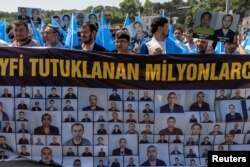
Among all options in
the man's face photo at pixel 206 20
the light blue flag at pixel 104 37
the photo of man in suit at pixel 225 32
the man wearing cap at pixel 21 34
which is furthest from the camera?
the light blue flag at pixel 104 37

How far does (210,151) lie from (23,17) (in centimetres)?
728

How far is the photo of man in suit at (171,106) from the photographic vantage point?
5125mm

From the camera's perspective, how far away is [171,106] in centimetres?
513

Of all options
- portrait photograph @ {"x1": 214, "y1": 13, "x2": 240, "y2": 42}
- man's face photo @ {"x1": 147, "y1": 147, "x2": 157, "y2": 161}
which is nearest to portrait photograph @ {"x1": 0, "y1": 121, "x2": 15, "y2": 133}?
man's face photo @ {"x1": 147, "y1": 147, "x2": 157, "y2": 161}

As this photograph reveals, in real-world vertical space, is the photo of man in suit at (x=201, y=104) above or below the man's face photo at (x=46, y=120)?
above

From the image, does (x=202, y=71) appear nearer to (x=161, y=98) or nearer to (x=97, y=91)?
(x=161, y=98)

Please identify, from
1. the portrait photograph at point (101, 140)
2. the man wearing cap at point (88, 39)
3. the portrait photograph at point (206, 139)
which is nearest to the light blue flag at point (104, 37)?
the man wearing cap at point (88, 39)

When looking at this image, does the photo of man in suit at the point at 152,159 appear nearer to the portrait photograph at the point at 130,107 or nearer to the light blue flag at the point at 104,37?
the portrait photograph at the point at 130,107

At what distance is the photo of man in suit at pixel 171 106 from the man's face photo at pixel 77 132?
945 millimetres

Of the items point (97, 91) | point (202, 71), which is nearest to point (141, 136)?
point (97, 91)

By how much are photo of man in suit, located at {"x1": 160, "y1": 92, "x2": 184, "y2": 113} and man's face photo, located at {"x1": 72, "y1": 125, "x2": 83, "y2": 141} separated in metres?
0.95

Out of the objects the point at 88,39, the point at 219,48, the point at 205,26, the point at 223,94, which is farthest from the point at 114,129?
the point at 219,48

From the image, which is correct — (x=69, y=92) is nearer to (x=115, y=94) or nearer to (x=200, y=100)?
(x=115, y=94)

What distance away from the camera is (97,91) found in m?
5.08
